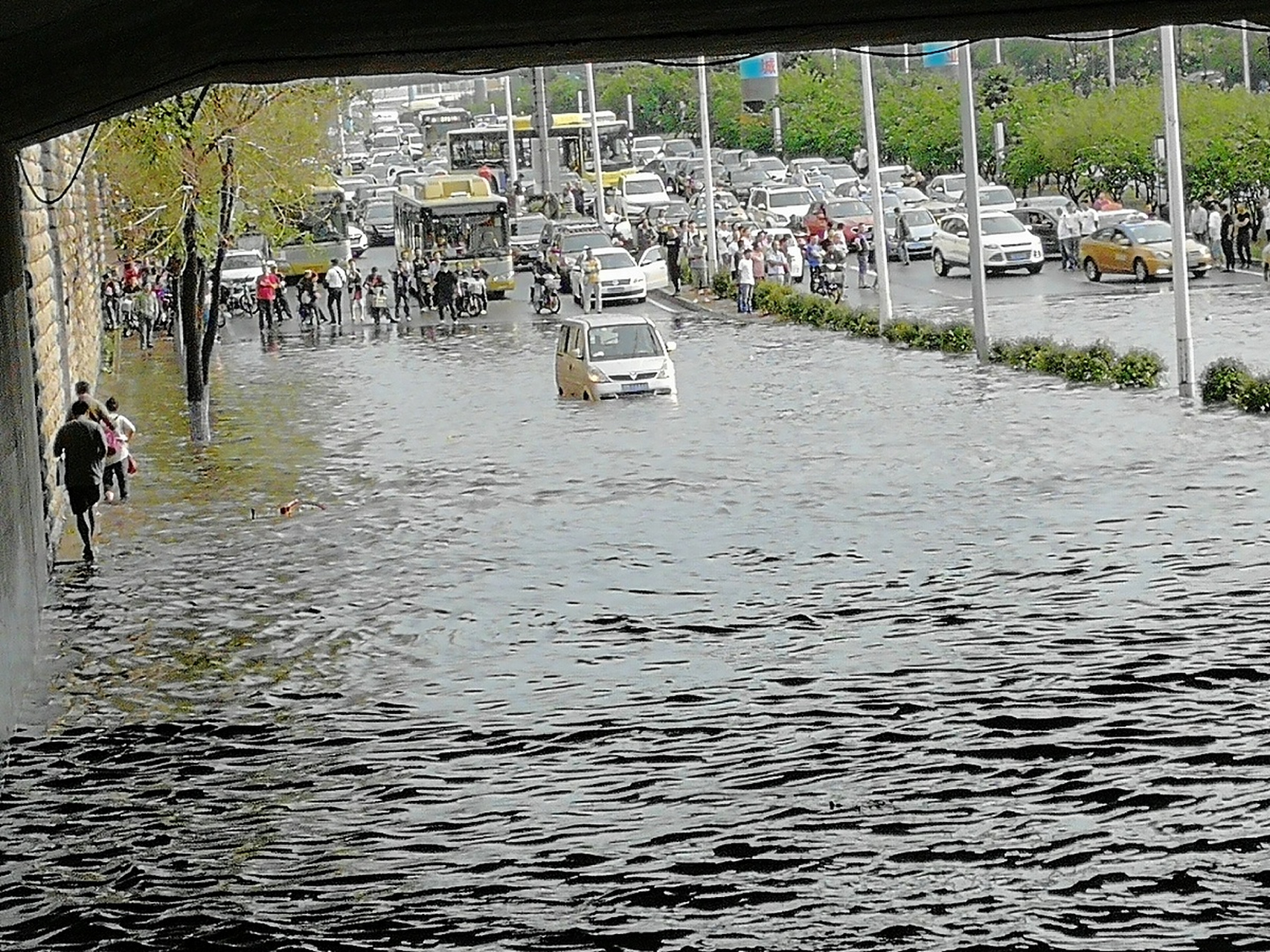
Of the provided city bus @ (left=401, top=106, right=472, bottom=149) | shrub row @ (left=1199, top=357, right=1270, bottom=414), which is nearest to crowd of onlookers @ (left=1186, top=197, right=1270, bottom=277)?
shrub row @ (left=1199, top=357, right=1270, bottom=414)

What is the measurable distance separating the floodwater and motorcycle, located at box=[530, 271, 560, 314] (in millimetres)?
25097

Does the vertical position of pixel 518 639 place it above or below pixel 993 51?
below

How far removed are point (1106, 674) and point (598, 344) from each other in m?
20.6

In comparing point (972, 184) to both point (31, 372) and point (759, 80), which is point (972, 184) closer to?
point (759, 80)

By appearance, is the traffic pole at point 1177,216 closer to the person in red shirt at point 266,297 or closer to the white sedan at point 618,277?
the white sedan at point 618,277

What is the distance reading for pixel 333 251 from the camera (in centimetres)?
6700

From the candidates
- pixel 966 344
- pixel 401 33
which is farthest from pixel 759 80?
pixel 401 33

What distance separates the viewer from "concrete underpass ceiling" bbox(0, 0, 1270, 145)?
12.1 m

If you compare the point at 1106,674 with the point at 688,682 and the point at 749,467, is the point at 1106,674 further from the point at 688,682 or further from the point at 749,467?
the point at 749,467

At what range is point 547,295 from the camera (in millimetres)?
53406

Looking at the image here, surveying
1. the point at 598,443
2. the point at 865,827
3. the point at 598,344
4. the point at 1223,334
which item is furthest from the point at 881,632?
the point at 1223,334

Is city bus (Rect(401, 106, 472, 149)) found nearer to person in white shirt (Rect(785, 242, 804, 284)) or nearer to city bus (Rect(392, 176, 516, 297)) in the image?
city bus (Rect(392, 176, 516, 297))

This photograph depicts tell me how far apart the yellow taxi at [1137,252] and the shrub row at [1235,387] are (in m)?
19.8

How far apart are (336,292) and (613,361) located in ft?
73.4
